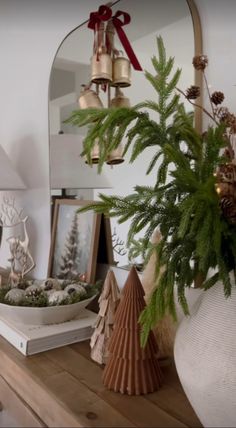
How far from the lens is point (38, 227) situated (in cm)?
154

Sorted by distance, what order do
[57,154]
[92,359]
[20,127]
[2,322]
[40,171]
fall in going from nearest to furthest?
1. [92,359]
2. [2,322]
3. [57,154]
4. [40,171]
5. [20,127]

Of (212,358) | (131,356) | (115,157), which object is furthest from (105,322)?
(115,157)

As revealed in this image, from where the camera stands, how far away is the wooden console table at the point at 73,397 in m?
0.62

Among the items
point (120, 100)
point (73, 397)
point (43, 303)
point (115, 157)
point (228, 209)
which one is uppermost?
point (120, 100)

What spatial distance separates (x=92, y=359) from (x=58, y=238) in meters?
0.54

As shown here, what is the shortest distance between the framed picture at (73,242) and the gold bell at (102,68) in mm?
350

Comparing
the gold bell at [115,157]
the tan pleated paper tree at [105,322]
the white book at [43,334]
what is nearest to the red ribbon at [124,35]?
the gold bell at [115,157]

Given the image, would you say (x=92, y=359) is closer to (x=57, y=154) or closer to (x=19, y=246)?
(x=19, y=246)

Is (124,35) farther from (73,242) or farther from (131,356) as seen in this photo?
(131,356)

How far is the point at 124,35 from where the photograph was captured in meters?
1.06

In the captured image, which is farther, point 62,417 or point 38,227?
point 38,227

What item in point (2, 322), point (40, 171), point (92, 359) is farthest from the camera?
point (40, 171)

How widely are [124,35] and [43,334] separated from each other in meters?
0.84

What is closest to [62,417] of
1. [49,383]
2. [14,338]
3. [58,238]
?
[49,383]
